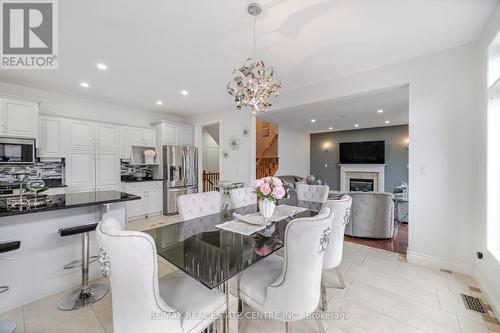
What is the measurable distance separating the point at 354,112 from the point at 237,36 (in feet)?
13.4

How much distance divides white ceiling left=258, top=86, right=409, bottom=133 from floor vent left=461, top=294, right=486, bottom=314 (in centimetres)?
296

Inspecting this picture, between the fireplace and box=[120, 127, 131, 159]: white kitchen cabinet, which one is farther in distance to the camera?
the fireplace

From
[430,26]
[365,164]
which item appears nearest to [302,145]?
[365,164]

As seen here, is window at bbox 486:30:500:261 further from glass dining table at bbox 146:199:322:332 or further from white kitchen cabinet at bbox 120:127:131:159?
white kitchen cabinet at bbox 120:127:131:159

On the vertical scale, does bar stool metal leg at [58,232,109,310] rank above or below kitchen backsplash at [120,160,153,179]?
below

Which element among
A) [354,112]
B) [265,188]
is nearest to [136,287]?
[265,188]

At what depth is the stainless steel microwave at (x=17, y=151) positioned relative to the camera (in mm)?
3385

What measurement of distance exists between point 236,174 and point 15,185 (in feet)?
13.2

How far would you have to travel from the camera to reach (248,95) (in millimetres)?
1995

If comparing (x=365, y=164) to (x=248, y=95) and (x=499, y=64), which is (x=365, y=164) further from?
(x=248, y=95)

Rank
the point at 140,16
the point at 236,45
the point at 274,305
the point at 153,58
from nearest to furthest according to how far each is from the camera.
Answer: the point at 274,305
the point at 140,16
the point at 236,45
the point at 153,58

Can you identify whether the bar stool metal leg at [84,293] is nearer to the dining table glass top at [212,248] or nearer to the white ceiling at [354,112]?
the dining table glass top at [212,248]

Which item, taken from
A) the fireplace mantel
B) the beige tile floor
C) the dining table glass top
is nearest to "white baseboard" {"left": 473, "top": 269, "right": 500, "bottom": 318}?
the beige tile floor

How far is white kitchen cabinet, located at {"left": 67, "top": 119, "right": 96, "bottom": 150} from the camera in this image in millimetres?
4090
